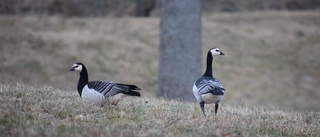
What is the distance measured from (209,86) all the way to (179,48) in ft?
24.5

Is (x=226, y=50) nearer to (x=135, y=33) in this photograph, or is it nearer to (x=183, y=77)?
(x=135, y=33)

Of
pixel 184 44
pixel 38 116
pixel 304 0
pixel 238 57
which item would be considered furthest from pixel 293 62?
pixel 38 116

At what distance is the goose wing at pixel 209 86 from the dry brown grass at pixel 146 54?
31.8 ft

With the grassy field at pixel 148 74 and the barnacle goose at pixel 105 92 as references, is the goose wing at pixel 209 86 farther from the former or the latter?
the barnacle goose at pixel 105 92

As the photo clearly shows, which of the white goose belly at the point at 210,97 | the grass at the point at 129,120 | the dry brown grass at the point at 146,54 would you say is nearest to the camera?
the grass at the point at 129,120

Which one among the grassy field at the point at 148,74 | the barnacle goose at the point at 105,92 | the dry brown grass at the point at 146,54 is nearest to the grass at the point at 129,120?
the grassy field at the point at 148,74

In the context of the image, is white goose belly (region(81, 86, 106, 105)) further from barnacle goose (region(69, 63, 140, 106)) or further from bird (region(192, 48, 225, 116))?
bird (region(192, 48, 225, 116))

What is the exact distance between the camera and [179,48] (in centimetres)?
1627

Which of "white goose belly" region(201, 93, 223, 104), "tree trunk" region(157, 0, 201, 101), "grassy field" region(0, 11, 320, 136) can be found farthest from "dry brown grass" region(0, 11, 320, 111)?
"white goose belly" region(201, 93, 223, 104)

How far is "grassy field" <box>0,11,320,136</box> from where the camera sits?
315 inches

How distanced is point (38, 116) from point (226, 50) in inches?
810

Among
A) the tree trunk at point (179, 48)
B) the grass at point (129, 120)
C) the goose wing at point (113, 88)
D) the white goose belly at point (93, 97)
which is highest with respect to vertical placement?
the tree trunk at point (179, 48)

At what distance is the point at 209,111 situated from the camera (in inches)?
400

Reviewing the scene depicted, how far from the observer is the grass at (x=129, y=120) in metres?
7.28
